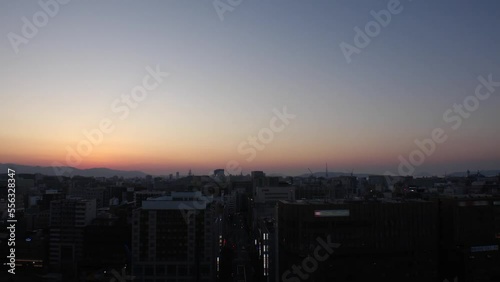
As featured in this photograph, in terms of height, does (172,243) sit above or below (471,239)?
below

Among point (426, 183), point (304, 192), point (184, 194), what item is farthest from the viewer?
point (426, 183)

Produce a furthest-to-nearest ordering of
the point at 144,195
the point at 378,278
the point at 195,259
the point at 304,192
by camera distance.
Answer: the point at 304,192
the point at 144,195
the point at 195,259
the point at 378,278

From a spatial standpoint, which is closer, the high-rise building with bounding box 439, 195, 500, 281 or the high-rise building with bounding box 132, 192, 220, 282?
the high-rise building with bounding box 439, 195, 500, 281

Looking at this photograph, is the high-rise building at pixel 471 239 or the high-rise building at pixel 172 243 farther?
the high-rise building at pixel 172 243

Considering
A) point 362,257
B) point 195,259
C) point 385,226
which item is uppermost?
point 385,226

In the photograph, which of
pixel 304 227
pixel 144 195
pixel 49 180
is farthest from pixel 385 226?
pixel 49 180

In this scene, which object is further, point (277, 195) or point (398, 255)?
point (277, 195)

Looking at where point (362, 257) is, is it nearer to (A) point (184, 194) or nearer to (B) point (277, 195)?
(A) point (184, 194)

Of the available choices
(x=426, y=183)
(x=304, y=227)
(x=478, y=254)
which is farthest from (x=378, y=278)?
(x=426, y=183)

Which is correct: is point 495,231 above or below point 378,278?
above

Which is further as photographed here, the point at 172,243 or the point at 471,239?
the point at 172,243
